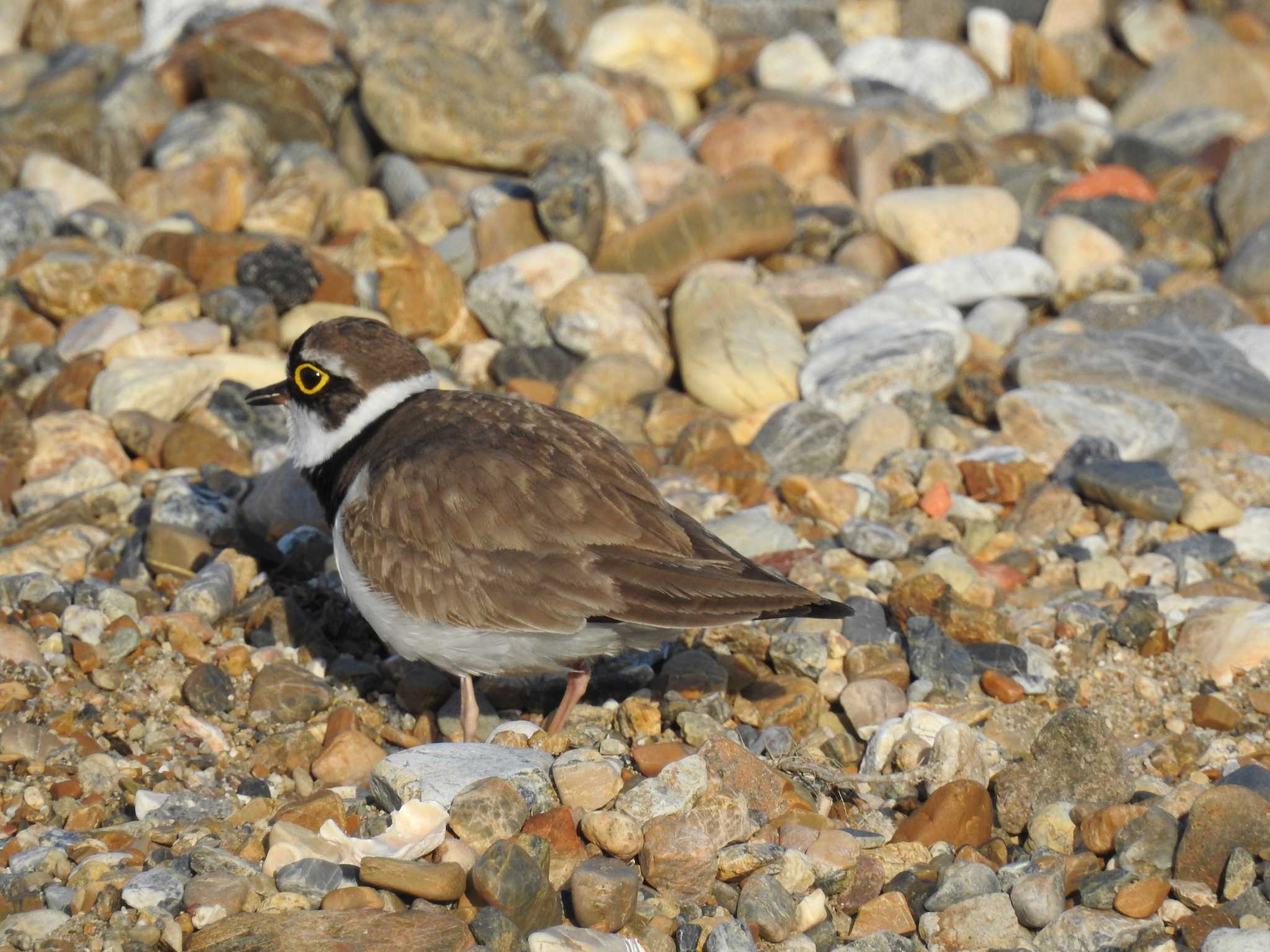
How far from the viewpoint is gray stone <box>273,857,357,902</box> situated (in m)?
4.51

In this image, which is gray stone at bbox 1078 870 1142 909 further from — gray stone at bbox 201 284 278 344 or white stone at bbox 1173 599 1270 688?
gray stone at bbox 201 284 278 344

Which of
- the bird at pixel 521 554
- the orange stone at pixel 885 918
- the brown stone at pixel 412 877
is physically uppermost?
the bird at pixel 521 554

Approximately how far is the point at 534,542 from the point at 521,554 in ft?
0.21

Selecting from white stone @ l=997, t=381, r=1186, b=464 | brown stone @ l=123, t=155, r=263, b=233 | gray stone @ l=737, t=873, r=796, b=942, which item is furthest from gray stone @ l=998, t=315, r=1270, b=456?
brown stone @ l=123, t=155, r=263, b=233

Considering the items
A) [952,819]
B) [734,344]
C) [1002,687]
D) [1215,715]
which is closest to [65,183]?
[734,344]

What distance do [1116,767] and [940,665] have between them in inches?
38.3

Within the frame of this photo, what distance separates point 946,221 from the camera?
10484 millimetres

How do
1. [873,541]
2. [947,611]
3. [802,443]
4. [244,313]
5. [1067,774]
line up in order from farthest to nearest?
[244,313] < [802,443] < [873,541] < [947,611] < [1067,774]

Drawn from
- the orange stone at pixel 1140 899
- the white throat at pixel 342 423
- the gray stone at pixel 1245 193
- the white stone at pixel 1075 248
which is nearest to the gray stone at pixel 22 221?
the white throat at pixel 342 423

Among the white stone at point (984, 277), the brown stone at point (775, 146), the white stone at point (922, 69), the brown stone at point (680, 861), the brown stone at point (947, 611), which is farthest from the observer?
the white stone at point (922, 69)

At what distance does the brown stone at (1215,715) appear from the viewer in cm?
570

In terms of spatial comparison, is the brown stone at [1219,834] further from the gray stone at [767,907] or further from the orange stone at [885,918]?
the gray stone at [767,907]

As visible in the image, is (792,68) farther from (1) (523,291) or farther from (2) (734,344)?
(2) (734,344)

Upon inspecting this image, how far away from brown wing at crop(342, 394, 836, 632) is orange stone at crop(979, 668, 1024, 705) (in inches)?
49.0
